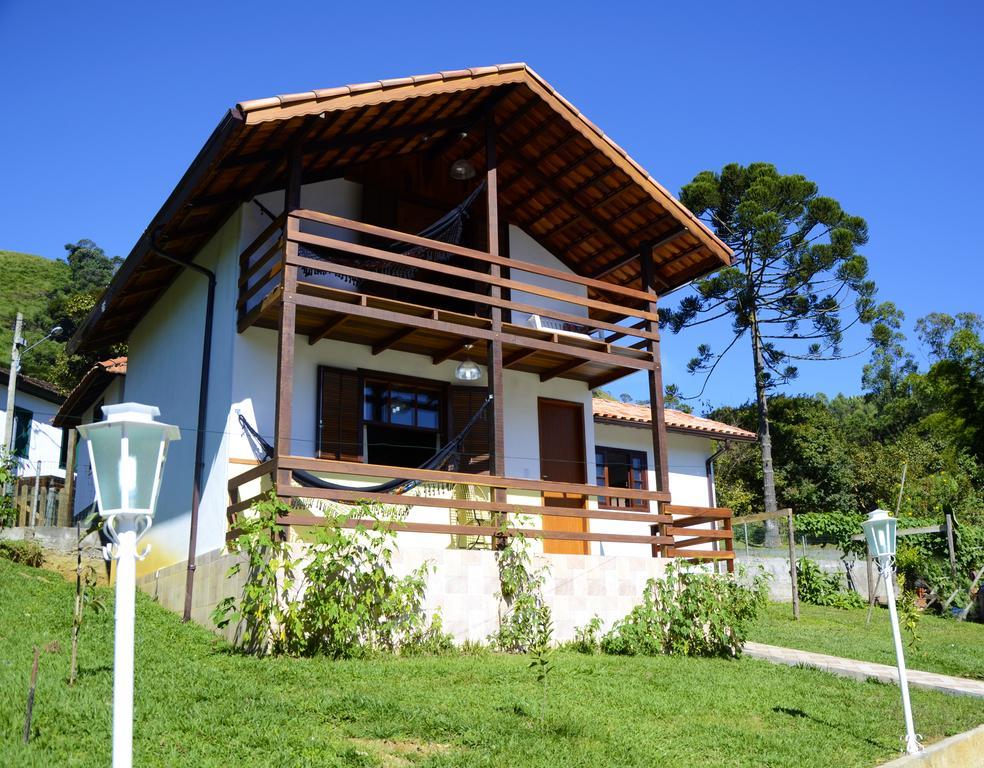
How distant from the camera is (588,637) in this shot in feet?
36.7

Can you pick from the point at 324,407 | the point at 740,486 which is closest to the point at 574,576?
the point at 324,407

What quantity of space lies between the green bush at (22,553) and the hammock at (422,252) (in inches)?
230

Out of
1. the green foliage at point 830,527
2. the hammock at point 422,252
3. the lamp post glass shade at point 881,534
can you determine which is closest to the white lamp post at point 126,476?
the lamp post glass shade at point 881,534

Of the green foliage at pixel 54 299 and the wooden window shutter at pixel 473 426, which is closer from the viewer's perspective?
the wooden window shutter at pixel 473 426

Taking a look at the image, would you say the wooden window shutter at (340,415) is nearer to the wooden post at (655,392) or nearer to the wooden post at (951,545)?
the wooden post at (655,392)

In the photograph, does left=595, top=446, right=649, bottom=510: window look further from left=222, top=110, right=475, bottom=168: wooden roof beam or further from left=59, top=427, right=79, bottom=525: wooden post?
left=59, top=427, right=79, bottom=525: wooden post

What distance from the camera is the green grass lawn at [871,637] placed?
12.4 m

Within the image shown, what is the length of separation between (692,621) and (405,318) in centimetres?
513

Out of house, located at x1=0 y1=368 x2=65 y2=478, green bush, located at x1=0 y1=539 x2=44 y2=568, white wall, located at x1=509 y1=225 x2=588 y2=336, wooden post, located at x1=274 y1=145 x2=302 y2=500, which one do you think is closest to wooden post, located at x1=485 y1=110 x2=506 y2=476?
white wall, located at x1=509 y1=225 x2=588 y2=336

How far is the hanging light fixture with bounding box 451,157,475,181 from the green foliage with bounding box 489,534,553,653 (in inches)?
226

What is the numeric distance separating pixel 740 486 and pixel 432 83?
Result: 24.8m

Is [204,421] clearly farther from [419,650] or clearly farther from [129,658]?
[129,658]

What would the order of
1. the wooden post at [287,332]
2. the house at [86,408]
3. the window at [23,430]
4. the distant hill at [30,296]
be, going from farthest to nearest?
the distant hill at [30,296]
the window at [23,430]
the house at [86,408]
the wooden post at [287,332]

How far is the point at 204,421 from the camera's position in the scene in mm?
11977
